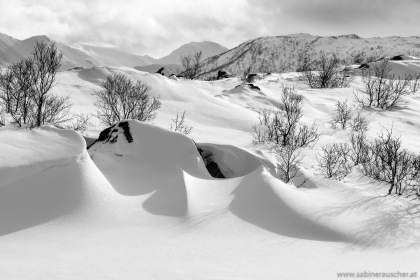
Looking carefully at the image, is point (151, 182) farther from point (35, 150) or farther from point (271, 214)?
point (271, 214)

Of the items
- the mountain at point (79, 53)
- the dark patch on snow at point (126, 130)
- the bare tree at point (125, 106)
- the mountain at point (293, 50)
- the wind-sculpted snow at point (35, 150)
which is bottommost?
the wind-sculpted snow at point (35, 150)

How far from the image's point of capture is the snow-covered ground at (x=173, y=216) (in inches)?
144

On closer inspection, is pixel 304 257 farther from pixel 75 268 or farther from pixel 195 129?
pixel 195 129

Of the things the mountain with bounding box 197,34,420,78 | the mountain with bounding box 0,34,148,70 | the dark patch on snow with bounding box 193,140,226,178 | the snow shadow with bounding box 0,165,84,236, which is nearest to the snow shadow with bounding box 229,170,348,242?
the dark patch on snow with bounding box 193,140,226,178

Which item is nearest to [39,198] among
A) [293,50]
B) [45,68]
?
[45,68]

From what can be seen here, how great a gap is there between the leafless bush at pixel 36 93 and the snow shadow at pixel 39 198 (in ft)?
18.3

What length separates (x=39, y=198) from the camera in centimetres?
486

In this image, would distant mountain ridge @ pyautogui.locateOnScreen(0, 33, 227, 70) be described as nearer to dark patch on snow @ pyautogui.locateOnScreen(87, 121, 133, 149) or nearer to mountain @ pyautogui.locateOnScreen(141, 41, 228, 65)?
mountain @ pyautogui.locateOnScreen(141, 41, 228, 65)

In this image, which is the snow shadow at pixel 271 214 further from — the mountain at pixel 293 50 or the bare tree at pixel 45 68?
the mountain at pixel 293 50

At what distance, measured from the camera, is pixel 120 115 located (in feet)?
38.9

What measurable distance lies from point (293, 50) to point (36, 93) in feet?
276

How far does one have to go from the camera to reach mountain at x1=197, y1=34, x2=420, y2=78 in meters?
71.3

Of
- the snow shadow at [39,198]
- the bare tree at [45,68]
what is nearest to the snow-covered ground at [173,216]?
the snow shadow at [39,198]

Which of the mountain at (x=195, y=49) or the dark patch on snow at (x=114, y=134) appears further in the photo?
the mountain at (x=195, y=49)
